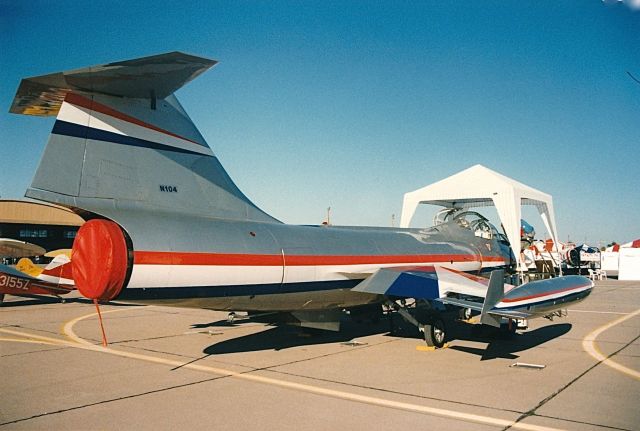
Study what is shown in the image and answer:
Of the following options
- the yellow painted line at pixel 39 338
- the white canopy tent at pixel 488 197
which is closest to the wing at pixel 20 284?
the yellow painted line at pixel 39 338

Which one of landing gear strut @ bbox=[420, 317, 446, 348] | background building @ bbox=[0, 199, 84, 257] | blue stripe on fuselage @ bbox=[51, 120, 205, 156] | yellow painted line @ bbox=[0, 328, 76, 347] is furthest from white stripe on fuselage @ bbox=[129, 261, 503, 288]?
background building @ bbox=[0, 199, 84, 257]

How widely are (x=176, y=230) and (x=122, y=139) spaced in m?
1.41

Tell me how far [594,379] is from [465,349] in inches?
101

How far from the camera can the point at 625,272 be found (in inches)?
1283

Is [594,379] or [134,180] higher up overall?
[134,180]

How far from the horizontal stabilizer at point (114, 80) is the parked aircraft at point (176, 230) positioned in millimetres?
18

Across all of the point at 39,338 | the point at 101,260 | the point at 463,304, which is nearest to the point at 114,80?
the point at 101,260

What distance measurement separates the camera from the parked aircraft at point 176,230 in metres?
6.17

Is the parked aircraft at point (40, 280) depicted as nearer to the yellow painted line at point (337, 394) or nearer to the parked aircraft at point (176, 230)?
the yellow painted line at point (337, 394)

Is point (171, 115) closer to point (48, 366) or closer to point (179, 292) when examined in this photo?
point (179, 292)

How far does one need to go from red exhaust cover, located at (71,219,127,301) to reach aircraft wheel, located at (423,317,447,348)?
5596 millimetres

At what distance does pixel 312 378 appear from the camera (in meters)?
7.00

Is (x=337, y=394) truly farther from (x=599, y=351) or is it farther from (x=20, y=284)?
(x=20, y=284)

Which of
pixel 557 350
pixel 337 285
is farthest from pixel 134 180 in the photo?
pixel 557 350
